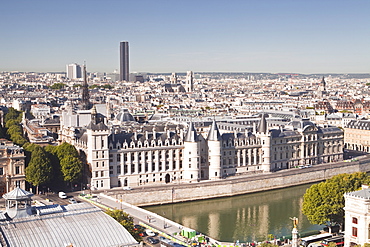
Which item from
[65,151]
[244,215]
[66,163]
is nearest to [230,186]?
[244,215]

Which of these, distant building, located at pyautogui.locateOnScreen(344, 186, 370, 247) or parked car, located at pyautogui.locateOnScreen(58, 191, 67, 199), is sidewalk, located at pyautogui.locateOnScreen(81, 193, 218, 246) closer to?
parked car, located at pyautogui.locateOnScreen(58, 191, 67, 199)

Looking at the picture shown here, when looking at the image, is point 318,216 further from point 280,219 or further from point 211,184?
point 211,184

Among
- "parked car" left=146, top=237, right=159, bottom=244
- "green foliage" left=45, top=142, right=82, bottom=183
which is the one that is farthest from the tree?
"green foliage" left=45, top=142, right=82, bottom=183

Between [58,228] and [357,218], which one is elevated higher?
[58,228]

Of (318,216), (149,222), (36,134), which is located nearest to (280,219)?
(318,216)

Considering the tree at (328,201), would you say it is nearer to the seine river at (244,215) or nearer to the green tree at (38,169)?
the seine river at (244,215)

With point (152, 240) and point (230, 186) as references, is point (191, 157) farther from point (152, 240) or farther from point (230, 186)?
point (152, 240)
